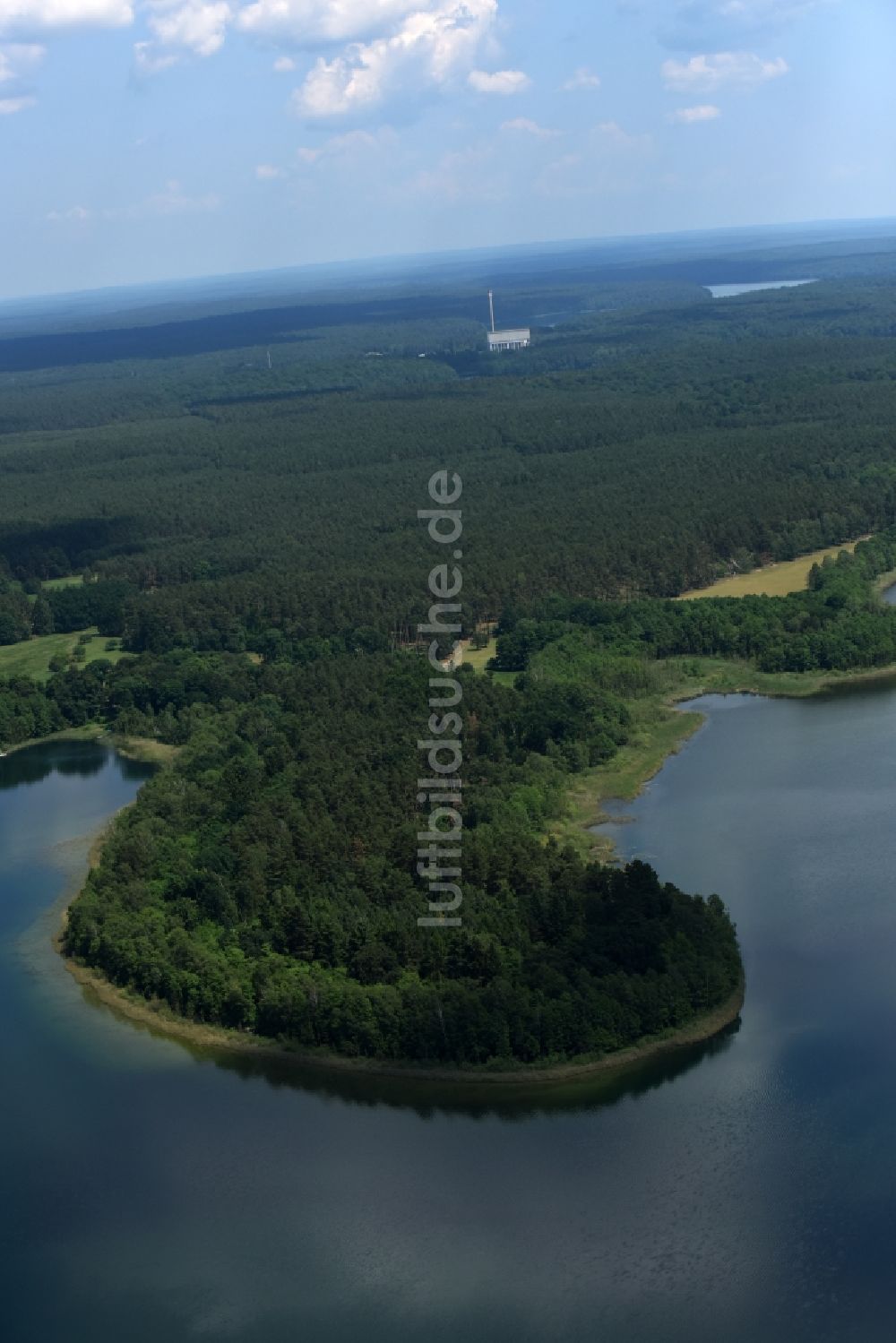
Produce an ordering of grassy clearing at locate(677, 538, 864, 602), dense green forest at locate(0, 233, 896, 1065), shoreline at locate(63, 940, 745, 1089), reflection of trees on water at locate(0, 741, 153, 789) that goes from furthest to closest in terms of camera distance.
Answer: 1. grassy clearing at locate(677, 538, 864, 602)
2. reflection of trees on water at locate(0, 741, 153, 789)
3. dense green forest at locate(0, 233, 896, 1065)
4. shoreline at locate(63, 940, 745, 1089)

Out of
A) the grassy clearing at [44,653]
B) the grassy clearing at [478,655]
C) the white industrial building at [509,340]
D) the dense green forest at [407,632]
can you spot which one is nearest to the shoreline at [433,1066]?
the dense green forest at [407,632]

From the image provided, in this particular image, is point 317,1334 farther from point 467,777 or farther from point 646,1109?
point 467,777

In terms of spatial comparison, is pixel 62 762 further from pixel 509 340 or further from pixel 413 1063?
pixel 509 340

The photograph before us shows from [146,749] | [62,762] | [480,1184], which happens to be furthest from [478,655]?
[480,1184]

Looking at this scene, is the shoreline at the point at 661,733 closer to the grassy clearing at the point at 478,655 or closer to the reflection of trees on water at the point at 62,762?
the grassy clearing at the point at 478,655

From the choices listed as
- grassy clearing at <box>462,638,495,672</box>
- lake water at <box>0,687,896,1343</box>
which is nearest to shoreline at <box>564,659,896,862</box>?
lake water at <box>0,687,896,1343</box>

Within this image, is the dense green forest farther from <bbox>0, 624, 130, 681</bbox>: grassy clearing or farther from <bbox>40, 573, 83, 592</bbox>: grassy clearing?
<bbox>0, 624, 130, 681</bbox>: grassy clearing
